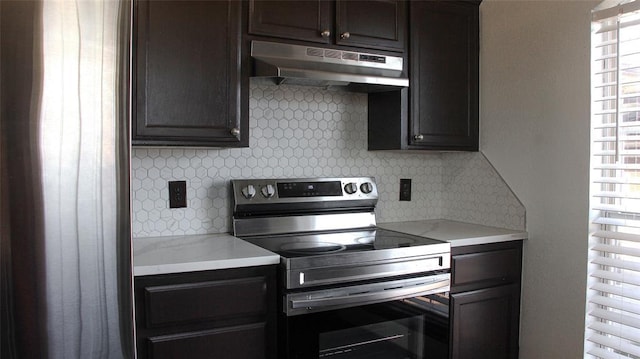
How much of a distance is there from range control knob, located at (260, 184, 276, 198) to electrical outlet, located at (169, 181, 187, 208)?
0.36m

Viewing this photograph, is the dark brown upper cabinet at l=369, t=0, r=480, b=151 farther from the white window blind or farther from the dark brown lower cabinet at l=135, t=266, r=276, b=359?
the dark brown lower cabinet at l=135, t=266, r=276, b=359

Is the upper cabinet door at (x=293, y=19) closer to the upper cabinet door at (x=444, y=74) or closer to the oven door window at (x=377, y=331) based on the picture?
the upper cabinet door at (x=444, y=74)

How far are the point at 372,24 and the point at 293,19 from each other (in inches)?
16.5

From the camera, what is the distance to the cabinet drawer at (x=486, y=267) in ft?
8.19

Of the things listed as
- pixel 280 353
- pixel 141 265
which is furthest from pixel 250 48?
pixel 280 353

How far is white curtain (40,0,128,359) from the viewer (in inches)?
50.4

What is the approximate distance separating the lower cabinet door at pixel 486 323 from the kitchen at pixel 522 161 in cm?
6

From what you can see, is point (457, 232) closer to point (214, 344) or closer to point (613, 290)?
point (613, 290)

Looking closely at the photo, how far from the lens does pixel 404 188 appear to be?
3102 mm

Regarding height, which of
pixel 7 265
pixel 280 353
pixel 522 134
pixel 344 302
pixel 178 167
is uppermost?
pixel 522 134

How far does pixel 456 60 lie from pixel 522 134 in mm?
514

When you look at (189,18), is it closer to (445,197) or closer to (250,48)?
(250,48)

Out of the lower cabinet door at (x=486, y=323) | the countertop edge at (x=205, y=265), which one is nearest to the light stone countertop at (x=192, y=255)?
the countertop edge at (x=205, y=265)

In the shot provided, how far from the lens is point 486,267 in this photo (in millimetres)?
2578
